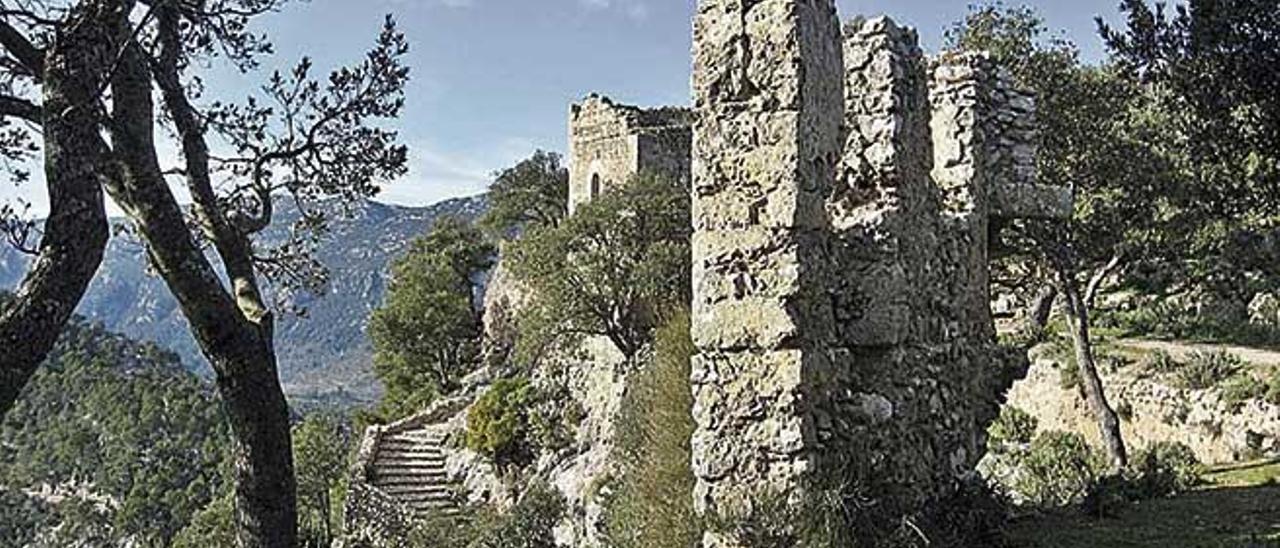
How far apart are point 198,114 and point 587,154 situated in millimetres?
29436

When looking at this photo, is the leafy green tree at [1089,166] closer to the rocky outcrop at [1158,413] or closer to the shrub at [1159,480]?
the rocky outcrop at [1158,413]

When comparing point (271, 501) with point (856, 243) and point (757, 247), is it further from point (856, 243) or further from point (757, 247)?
point (856, 243)

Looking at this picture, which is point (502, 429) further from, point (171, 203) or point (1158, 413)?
point (171, 203)

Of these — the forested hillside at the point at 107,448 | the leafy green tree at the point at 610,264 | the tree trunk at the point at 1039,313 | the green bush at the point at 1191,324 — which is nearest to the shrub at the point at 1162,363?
the green bush at the point at 1191,324

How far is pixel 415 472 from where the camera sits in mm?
31672

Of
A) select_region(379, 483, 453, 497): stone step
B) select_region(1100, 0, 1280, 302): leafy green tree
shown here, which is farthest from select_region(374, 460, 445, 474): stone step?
select_region(1100, 0, 1280, 302): leafy green tree

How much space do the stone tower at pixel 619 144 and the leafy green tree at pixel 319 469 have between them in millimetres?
11916

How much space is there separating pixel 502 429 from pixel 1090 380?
58.3 feet

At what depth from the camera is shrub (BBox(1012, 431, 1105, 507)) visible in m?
9.64

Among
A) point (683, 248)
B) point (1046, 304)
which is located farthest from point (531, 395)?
point (1046, 304)

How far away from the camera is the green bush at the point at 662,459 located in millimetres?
6066

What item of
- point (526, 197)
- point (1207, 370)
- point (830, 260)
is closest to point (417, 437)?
point (526, 197)

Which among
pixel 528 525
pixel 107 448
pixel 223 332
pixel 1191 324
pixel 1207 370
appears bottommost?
pixel 107 448

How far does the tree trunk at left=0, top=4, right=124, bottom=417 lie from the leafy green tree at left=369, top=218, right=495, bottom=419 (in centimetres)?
3822
